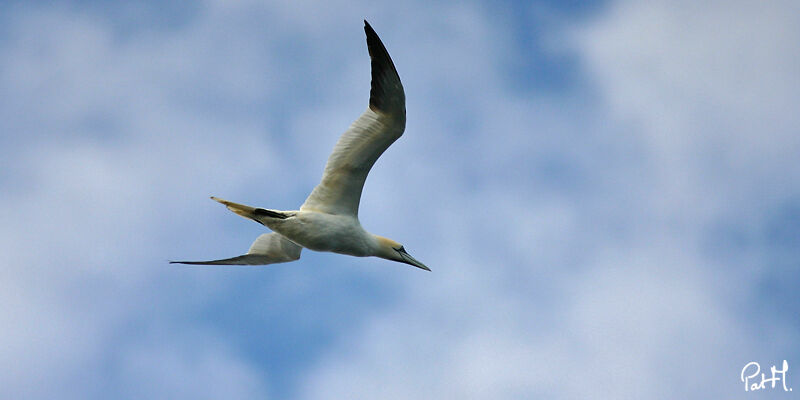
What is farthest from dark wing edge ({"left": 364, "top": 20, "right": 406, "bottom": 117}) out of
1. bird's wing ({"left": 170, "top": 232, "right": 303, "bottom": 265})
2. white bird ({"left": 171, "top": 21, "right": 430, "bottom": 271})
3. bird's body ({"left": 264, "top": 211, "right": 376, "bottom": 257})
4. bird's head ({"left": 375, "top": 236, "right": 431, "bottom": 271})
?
bird's wing ({"left": 170, "top": 232, "right": 303, "bottom": 265})

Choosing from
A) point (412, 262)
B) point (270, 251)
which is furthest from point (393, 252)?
point (270, 251)

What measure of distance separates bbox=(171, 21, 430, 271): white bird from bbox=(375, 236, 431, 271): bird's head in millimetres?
17

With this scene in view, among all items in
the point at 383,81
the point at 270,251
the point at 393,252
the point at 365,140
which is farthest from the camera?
the point at 270,251

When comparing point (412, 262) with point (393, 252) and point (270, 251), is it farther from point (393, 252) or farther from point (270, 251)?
point (270, 251)

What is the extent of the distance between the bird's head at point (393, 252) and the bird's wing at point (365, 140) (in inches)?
34.0

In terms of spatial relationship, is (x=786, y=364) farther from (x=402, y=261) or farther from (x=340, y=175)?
(x=340, y=175)

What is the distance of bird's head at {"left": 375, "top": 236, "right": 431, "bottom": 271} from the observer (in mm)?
17609

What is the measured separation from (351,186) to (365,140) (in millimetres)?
920

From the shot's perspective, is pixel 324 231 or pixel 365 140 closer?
pixel 365 140

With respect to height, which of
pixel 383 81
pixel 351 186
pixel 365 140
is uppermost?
pixel 383 81

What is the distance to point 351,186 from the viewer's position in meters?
16.8

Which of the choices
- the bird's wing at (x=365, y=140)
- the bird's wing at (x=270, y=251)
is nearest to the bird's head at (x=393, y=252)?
the bird's wing at (x=365, y=140)

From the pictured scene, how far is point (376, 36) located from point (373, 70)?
52 cm

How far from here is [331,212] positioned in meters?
16.8
